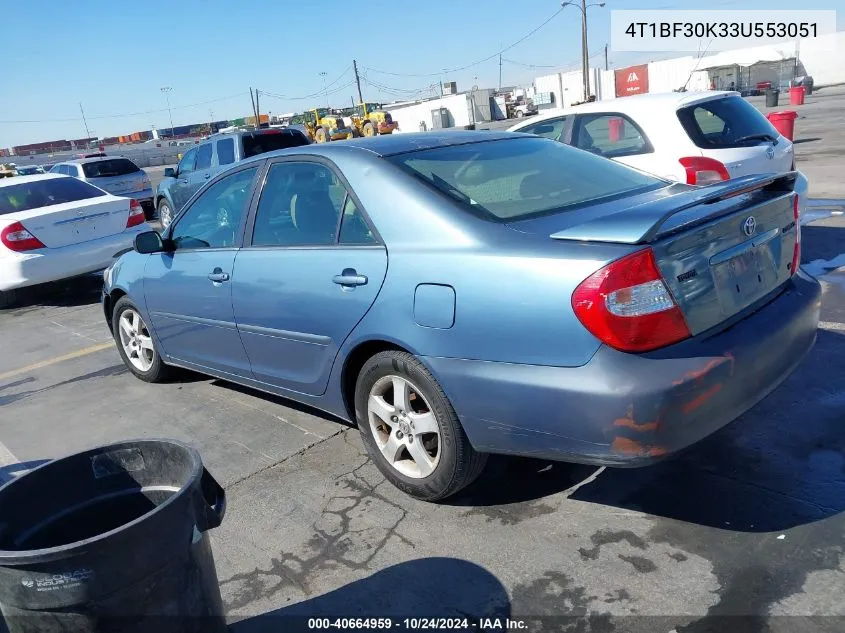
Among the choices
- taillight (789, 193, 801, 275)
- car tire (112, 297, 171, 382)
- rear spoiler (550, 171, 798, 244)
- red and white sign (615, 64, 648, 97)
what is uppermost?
red and white sign (615, 64, 648, 97)

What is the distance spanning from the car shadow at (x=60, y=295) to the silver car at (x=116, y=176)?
5.52 meters

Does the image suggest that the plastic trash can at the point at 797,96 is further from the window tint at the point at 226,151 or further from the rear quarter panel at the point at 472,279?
the rear quarter panel at the point at 472,279

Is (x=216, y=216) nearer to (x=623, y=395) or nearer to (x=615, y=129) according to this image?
(x=623, y=395)

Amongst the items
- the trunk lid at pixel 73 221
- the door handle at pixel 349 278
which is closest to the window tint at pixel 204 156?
the trunk lid at pixel 73 221

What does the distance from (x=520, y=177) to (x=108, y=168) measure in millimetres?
14780

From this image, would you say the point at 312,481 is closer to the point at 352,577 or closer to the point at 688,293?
the point at 352,577

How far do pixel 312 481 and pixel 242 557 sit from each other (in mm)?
646

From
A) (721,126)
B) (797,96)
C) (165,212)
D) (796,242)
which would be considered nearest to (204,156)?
(165,212)

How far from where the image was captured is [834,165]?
12.3 meters

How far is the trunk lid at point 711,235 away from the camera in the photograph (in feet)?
8.60

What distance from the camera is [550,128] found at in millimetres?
7715

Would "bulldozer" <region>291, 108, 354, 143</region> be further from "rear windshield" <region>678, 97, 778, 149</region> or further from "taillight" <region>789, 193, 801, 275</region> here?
"taillight" <region>789, 193, 801, 275</region>

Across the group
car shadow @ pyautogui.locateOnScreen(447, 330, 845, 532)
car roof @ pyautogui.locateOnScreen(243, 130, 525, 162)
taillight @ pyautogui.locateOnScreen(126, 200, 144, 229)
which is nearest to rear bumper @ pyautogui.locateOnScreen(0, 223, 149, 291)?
taillight @ pyautogui.locateOnScreen(126, 200, 144, 229)

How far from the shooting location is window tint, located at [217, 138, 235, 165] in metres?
12.5
